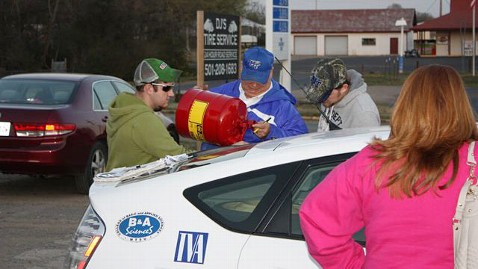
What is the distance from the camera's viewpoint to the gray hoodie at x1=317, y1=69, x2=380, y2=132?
5.24 m

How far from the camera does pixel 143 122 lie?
16.4 ft

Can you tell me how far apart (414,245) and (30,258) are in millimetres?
5312

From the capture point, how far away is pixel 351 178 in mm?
2752

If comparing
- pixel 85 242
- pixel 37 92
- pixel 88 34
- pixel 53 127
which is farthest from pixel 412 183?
pixel 88 34

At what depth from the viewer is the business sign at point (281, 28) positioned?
13.5m

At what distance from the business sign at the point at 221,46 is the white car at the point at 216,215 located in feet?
23.5

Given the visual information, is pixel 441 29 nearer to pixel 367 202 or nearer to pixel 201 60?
pixel 201 60

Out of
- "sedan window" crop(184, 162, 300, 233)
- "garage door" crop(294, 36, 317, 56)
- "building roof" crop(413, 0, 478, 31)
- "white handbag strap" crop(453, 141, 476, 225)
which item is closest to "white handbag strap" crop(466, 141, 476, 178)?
"white handbag strap" crop(453, 141, 476, 225)

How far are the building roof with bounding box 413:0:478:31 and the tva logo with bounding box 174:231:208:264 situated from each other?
241 ft

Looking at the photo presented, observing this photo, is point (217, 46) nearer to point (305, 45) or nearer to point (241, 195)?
point (241, 195)

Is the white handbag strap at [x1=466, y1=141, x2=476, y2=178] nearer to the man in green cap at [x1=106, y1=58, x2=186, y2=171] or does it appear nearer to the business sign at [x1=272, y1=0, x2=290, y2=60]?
the man in green cap at [x1=106, y1=58, x2=186, y2=171]

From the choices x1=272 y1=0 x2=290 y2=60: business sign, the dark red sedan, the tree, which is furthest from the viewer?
the tree

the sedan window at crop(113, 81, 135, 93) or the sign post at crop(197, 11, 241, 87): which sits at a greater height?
the sign post at crop(197, 11, 241, 87)

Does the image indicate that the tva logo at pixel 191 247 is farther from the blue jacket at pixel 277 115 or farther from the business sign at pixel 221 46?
the business sign at pixel 221 46
